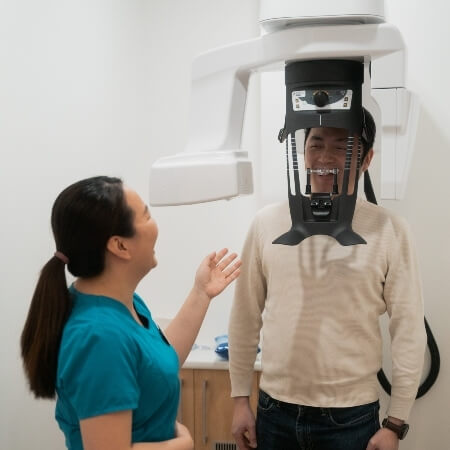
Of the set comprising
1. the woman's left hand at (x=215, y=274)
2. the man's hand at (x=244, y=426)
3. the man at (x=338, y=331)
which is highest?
the woman's left hand at (x=215, y=274)

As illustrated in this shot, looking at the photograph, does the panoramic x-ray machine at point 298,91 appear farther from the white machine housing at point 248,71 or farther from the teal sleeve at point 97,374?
the teal sleeve at point 97,374

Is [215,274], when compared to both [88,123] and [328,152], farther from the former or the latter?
[88,123]

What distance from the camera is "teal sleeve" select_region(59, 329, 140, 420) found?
1151 millimetres

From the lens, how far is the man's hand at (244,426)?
5.95ft

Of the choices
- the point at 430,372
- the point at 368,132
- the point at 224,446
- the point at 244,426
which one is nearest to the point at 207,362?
the point at 224,446

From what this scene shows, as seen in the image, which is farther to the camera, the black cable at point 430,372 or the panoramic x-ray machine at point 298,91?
the black cable at point 430,372

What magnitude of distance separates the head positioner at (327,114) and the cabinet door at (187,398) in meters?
1.25

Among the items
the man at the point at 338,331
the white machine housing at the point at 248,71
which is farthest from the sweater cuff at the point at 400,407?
the white machine housing at the point at 248,71

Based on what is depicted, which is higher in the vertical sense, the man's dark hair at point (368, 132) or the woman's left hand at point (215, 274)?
the man's dark hair at point (368, 132)

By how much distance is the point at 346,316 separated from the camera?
1.69 m

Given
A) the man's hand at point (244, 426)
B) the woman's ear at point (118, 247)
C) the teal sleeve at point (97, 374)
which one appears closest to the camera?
the teal sleeve at point (97, 374)

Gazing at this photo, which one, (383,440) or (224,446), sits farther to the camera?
(224,446)

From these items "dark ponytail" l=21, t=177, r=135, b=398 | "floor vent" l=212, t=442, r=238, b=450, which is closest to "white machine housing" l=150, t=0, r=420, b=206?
"dark ponytail" l=21, t=177, r=135, b=398

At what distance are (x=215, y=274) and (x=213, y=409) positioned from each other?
3.48ft
